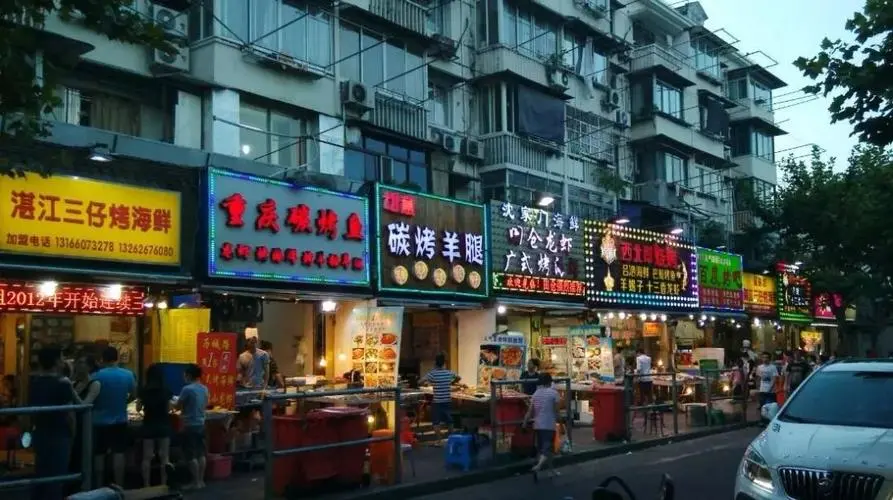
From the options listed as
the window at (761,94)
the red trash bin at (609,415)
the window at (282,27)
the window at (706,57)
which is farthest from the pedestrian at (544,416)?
the window at (761,94)

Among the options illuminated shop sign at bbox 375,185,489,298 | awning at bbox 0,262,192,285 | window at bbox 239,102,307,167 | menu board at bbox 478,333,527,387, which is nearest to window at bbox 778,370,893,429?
awning at bbox 0,262,192,285

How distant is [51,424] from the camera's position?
350 inches

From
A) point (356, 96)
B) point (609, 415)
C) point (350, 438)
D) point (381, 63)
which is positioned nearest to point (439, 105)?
point (381, 63)

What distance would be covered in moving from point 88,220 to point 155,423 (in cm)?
376

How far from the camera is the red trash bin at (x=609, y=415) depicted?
55.9 feet

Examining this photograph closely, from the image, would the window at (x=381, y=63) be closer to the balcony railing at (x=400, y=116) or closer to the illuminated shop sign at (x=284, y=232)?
the balcony railing at (x=400, y=116)

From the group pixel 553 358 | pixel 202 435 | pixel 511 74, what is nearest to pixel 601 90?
pixel 511 74

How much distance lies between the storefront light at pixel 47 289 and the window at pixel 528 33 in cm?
1483

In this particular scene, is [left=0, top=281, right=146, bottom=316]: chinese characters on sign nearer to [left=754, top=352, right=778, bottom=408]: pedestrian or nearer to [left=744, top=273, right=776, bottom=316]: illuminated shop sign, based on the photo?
[left=754, top=352, right=778, bottom=408]: pedestrian

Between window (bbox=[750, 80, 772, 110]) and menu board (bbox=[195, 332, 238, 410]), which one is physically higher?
window (bbox=[750, 80, 772, 110])

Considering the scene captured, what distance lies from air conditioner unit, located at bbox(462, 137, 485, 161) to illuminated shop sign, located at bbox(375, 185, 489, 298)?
2.95 meters

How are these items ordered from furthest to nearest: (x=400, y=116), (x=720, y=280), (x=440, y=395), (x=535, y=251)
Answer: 1. (x=720, y=280)
2. (x=535, y=251)
3. (x=400, y=116)
4. (x=440, y=395)

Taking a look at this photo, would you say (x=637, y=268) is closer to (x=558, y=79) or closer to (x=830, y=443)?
(x=558, y=79)

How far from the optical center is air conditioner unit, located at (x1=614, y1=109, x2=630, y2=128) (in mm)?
30484
